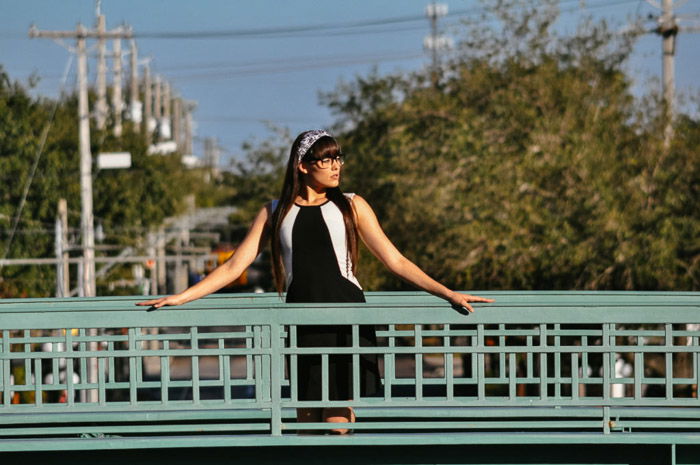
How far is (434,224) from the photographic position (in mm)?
24469

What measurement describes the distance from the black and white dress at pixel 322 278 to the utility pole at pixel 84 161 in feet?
73.5

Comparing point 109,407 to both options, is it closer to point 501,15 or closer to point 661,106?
point 661,106

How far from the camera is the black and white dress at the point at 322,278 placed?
18.3 feet

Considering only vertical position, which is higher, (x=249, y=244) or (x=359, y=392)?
(x=249, y=244)

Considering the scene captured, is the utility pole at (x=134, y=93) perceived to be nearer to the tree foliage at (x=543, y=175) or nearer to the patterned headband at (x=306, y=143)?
the tree foliage at (x=543, y=175)

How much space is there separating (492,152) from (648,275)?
408 cm

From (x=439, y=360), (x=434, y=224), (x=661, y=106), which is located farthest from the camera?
(x=439, y=360)

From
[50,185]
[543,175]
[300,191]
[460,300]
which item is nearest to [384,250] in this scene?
[300,191]

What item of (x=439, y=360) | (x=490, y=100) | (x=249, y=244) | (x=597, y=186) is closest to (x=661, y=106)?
(x=597, y=186)

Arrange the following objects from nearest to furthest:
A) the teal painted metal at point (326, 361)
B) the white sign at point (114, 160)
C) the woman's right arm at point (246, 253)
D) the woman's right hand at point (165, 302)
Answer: the teal painted metal at point (326, 361) < the woman's right hand at point (165, 302) < the woman's right arm at point (246, 253) < the white sign at point (114, 160)

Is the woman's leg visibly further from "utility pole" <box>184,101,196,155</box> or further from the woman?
"utility pole" <box>184,101,196,155</box>

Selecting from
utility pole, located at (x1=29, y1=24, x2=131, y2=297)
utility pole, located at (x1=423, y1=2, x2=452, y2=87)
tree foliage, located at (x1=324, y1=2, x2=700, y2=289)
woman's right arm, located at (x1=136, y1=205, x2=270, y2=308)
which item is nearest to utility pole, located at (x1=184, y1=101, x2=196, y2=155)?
utility pole, located at (x1=423, y1=2, x2=452, y2=87)

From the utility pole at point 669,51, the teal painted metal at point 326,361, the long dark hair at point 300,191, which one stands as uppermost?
the utility pole at point 669,51

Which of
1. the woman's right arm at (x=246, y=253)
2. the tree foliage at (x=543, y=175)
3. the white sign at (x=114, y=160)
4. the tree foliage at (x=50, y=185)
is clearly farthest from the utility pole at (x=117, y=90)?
the woman's right arm at (x=246, y=253)
